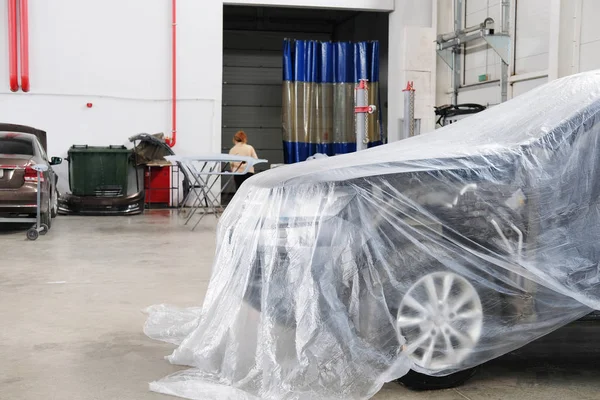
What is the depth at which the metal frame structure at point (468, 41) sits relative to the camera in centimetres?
1098

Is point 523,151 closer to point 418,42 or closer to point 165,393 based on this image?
point 165,393

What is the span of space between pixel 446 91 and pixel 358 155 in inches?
412

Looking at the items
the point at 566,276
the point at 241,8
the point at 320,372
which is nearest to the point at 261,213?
the point at 320,372

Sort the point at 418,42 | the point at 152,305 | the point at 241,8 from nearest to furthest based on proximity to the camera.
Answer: the point at 152,305 → the point at 418,42 → the point at 241,8

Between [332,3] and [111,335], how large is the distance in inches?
396

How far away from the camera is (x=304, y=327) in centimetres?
280

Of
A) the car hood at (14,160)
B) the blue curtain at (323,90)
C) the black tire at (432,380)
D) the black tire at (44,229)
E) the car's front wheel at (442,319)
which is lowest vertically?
the black tire at (44,229)

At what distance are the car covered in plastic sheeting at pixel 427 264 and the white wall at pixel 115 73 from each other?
9.85 meters

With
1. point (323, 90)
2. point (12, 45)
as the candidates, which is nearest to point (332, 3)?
point (323, 90)

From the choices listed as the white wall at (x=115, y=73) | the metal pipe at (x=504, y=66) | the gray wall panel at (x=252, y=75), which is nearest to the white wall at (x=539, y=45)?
the metal pipe at (x=504, y=66)

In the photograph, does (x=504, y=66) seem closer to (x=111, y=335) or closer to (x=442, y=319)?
(x=111, y=335)

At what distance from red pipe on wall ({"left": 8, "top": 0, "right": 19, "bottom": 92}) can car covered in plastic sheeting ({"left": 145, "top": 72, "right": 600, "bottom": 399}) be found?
999 centimetres

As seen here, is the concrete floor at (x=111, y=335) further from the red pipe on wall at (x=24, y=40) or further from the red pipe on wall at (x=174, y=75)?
the red pipe on wall at (x=174, y=75)

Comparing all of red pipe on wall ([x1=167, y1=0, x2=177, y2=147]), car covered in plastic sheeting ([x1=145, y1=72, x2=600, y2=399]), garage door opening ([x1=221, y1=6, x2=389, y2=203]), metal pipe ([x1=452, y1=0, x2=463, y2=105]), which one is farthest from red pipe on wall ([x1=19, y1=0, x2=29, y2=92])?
car covered in plastic sheeting ([x1=145, y1=72, x2=600, y2=399])
